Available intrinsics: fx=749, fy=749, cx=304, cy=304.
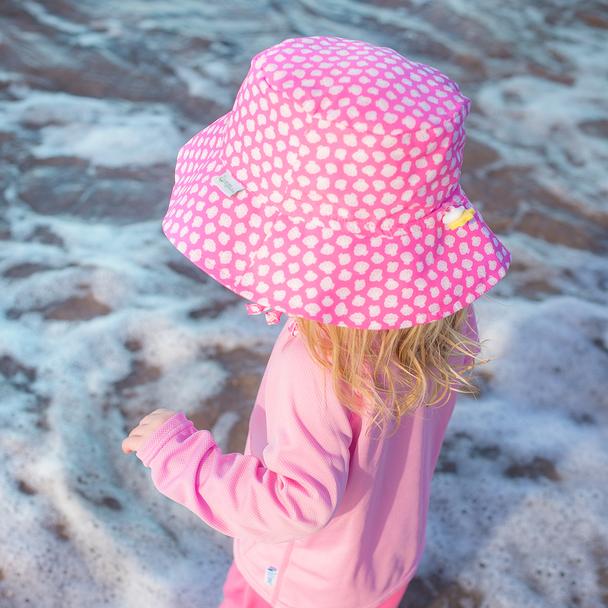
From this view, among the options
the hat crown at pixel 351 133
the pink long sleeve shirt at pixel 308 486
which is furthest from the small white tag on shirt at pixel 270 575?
the hat crown at pixel 351 133

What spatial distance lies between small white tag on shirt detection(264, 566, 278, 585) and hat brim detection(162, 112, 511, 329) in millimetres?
573

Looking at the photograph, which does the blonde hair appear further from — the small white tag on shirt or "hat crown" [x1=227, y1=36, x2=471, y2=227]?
the small white tag on shirt

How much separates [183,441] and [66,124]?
2899 millimetres

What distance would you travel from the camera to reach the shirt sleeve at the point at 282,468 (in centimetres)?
111

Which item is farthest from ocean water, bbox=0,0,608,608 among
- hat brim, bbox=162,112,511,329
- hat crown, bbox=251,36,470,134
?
hat crown, bbox=251,36,470,134

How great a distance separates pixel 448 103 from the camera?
1.09m

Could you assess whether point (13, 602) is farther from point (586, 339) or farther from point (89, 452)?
point (586, 339)

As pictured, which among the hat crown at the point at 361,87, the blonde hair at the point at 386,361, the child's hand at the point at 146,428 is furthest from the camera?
the child's hand at the point at 146,428

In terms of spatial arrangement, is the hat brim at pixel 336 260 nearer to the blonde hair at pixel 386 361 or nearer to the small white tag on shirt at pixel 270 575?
the blonde hair at pixel 386 361

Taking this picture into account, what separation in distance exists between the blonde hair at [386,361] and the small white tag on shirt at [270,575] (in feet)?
1.33

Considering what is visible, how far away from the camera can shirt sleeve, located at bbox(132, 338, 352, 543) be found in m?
1.11

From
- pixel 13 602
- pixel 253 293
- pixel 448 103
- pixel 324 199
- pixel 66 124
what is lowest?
pixel 13 602

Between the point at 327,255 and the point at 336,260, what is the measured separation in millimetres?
15

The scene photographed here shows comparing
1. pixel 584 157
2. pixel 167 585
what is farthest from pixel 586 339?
pixel 167 585
